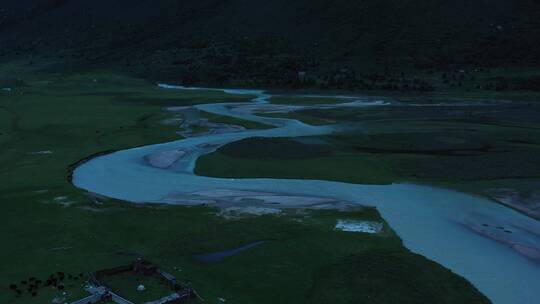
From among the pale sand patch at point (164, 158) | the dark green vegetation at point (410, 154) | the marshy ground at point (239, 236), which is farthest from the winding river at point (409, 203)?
the dark green vegetation at point (410, 154)

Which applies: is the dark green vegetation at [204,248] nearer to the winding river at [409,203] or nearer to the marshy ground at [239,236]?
the marshy ground at [239,236]

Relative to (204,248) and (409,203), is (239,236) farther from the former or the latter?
(409,203)

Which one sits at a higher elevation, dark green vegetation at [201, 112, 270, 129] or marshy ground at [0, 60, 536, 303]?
dark green vegetation at [201, 112, 270, 129]

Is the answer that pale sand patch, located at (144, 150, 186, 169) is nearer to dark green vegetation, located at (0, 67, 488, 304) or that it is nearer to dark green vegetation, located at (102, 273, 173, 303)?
dark green vegetation, located at (0, 67, 488, 304)

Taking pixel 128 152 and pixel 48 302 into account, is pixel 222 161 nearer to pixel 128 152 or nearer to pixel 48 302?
pixel 128 152

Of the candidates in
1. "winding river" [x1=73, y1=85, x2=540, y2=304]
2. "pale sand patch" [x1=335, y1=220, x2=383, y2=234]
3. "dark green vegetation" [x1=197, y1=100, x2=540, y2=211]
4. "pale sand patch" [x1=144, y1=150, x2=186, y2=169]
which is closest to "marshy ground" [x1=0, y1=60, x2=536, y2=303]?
"dark green vegetation" [x1=197, y1=100, x2=540, y2=211]

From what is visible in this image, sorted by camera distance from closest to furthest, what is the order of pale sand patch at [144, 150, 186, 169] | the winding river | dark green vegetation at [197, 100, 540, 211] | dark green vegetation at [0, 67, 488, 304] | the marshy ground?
dark green vegetation at [0, 67, 488, 304], the marshy ground, the winding river, dark green vegetation at [197, 100, 540, 211], pale sand patch at [144, 150, 186, 169]
